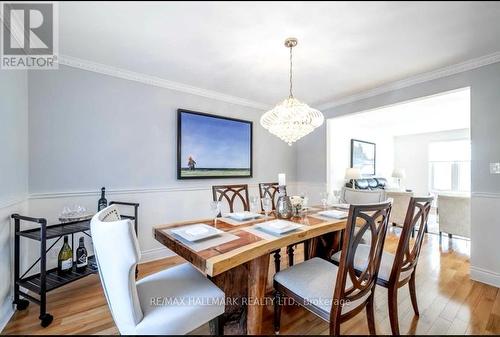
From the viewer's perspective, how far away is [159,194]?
9.30 ft

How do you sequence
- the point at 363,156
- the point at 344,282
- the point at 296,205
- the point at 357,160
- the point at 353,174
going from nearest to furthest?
the point at 344,282
the point at 296,205
the point at 353,174
the point at 357,160
the point at 363,156

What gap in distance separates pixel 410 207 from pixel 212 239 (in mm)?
1284

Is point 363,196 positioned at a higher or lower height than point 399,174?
lower

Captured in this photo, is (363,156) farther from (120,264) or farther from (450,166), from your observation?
(120,264)

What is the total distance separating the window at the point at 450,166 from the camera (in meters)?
5.81

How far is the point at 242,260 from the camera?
1192 millimetres

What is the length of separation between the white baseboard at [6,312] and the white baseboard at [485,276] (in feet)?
13.5

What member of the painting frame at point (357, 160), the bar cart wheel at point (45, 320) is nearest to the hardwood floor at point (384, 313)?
the bar cart wheel at point (45, 320)

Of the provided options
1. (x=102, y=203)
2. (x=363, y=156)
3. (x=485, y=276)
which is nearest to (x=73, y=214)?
(x=102, y=203)

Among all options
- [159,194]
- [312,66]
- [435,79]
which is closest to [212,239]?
[159,194]

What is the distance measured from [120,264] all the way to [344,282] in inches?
44.0

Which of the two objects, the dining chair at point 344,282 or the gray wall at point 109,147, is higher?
the gray wall at point 109,147

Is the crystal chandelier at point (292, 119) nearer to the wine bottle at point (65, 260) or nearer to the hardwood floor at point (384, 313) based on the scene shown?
the hardwood floor at point (384, 313)

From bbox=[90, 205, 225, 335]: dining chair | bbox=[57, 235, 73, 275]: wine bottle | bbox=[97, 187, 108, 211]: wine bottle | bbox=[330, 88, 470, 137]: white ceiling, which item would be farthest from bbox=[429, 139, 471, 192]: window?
bbox=[57, 235, 73, 275]: wine bottle
